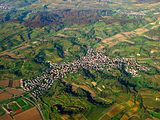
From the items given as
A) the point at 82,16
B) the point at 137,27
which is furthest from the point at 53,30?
the point at 137,27

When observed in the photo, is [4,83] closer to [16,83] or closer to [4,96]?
[16,83]

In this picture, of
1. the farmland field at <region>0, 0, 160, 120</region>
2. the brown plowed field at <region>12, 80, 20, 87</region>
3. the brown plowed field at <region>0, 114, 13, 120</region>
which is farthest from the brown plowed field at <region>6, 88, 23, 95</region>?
the brown plowed field at <region>0, 114, 13, 120</region>

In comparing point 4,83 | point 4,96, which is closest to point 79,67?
point 4,83

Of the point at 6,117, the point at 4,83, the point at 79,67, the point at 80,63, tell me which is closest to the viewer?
the point at 6,117

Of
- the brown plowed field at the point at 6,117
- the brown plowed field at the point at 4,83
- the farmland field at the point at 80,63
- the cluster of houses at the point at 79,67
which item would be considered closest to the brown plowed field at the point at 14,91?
the farmland field at the point at 80,63

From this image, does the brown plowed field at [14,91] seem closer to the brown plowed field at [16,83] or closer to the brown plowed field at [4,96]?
the brown plowed field at [4,96]

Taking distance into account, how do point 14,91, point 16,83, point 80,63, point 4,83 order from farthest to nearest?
point 80,63
point 16,83
point 4,83
point 14,91

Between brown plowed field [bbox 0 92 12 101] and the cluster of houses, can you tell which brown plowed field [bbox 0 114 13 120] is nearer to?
brown plowed field [bbox 0 92 12 101]
